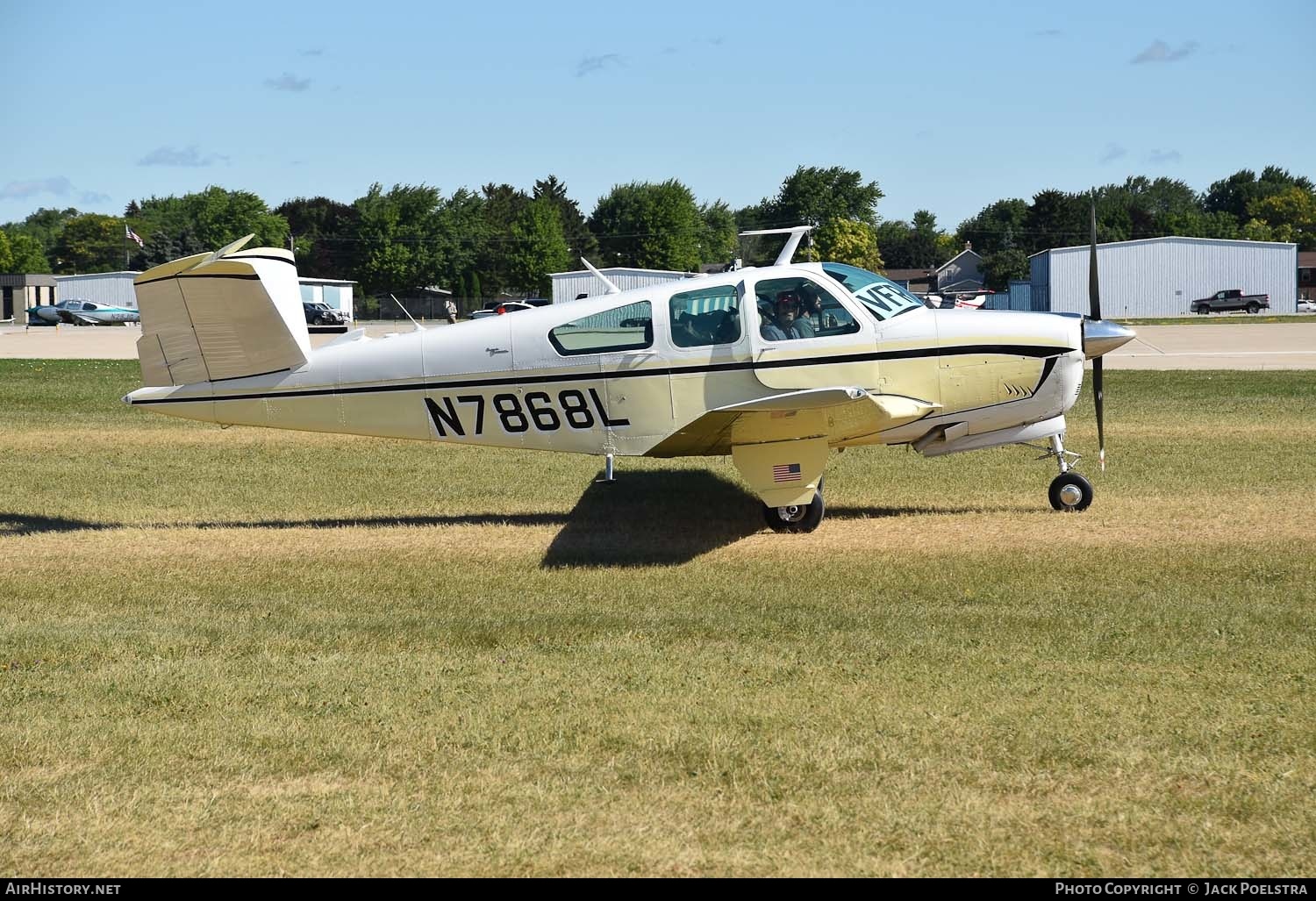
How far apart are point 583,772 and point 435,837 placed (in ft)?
2.81

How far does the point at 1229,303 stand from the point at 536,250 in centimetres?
5759

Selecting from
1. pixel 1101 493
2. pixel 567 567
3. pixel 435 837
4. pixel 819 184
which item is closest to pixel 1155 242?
pixel 819 184

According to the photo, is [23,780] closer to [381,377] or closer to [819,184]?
[381,377]

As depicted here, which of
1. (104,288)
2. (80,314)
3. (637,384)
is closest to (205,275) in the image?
(637,384)

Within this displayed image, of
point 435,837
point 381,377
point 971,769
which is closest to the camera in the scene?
point 435,837

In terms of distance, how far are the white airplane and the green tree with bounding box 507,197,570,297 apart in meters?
95.6

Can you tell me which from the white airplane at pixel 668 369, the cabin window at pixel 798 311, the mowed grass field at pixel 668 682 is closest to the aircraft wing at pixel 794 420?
the white airplane at pixel 668 369

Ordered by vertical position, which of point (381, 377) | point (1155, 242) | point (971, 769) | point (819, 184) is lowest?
point (971, 769)

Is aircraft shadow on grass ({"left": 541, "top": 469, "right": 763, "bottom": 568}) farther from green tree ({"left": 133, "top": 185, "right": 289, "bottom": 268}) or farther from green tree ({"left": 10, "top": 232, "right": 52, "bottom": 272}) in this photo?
green tree ({"left": 10, "top": 232, "right": 52, "bottom": 272})

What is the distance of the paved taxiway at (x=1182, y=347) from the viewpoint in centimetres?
2891

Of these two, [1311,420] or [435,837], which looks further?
[1311,420]

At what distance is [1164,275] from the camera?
2886 inches

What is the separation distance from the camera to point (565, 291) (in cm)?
7669

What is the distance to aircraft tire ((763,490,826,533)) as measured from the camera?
438 inches
